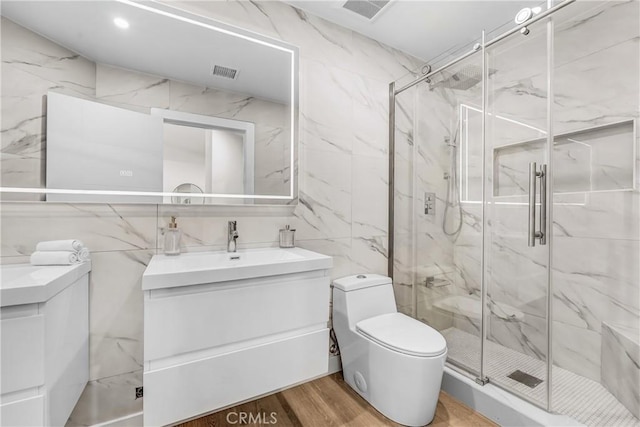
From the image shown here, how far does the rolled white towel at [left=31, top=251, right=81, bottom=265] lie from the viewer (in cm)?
114

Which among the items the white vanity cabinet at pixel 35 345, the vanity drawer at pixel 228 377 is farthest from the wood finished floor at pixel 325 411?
the white vanity cabinet at pixel 35 345

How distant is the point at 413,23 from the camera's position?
1.98 meters

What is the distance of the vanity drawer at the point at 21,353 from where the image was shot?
2.79ft

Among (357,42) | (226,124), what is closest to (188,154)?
(226,124)

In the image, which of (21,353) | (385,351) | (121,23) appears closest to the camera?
(21,353)

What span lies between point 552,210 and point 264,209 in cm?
149

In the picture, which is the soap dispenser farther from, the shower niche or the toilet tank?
the shower niche

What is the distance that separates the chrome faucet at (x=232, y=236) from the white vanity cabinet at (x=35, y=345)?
2.14 feet

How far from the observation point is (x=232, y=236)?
158 cm

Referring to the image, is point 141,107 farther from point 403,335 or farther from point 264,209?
point 403,335

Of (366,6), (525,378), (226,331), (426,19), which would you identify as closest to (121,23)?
(366,6)

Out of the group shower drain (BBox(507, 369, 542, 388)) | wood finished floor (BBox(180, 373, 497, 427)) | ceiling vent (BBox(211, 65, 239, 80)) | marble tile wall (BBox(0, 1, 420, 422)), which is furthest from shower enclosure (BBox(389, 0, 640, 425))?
ceiling vent (BBox(211, 65, 239, 80))

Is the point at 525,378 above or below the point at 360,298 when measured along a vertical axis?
below

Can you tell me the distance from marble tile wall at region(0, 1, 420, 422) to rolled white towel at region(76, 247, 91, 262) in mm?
57
